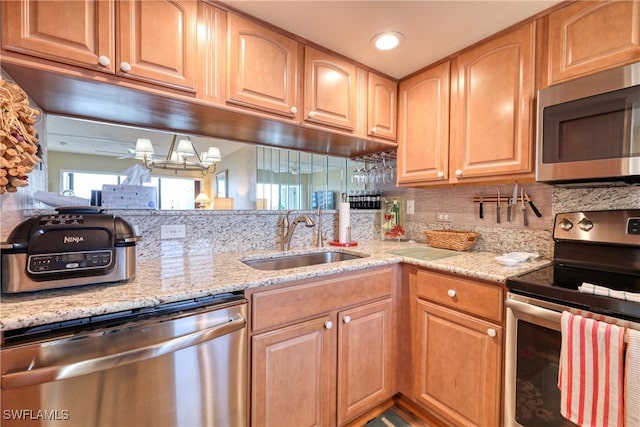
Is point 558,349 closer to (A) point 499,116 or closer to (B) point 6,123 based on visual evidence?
(A) point 499,116

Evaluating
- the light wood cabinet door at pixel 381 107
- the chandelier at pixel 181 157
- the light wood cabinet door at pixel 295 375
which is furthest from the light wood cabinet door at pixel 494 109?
the chandelier at pixel 181 157

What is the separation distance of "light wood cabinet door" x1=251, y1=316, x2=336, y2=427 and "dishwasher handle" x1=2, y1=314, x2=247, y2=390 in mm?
203

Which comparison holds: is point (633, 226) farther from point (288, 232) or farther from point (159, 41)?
point (159, 41)

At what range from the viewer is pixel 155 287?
0.97m

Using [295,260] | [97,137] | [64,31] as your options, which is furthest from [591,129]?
[97,137]

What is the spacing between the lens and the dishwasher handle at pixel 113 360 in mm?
713

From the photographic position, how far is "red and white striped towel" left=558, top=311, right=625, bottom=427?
0.87 meters

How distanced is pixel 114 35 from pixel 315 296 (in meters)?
1.39

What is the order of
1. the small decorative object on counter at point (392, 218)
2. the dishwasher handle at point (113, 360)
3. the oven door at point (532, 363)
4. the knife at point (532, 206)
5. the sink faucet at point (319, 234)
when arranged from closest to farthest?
1. the dishwasher handle at point (113, 360)
2. the oven door at point (532, 363)
3. the knife at point (532, 206)
4. the sink faucet at point (319, 234)
5. the small decorative object on counter at point (392, 218)

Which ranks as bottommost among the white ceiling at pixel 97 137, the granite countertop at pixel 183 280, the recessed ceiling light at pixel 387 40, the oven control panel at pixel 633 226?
the granite countertop at pixel 183 280

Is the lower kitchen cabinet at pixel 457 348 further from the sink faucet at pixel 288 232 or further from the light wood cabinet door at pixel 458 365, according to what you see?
the sink faucet at pixel 288 232

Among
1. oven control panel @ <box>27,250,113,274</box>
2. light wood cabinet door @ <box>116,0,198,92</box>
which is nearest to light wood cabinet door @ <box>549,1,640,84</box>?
light wood cabinet door @ <box>116,0,198,92</box>

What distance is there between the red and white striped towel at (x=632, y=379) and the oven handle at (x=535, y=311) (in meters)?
0.18

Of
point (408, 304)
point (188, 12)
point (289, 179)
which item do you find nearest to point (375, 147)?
point (289, 179)
